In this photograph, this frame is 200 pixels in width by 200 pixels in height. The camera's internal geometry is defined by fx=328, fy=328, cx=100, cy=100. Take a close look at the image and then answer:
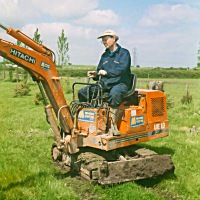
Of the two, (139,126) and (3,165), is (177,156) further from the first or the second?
(3,165)

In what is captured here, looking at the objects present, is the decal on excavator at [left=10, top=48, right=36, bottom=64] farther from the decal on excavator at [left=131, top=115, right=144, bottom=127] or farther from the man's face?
the decal on excavator at [left=131, top=115, right=144, bottom=127]

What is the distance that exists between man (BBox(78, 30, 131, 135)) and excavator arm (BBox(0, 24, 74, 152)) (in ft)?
2.99

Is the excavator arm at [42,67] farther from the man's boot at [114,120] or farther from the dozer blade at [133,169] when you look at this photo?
the dozer blade at [133,169]

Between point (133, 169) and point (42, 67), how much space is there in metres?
2.55

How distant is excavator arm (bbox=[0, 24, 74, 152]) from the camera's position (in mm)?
5738

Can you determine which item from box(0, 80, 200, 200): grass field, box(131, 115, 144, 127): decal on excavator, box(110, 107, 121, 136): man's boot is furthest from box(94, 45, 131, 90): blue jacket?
box(0, 80, 200, 200): grass field

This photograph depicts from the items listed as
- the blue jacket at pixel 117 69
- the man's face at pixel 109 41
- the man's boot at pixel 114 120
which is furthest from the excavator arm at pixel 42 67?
the man's face at pixel 109 41

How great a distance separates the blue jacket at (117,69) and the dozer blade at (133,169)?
157 cm

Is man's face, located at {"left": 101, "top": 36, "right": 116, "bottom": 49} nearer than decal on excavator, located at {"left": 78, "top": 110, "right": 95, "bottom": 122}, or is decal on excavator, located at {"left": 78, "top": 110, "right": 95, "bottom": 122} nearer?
decal on excavator, located at {"left": 78, "top": 110, "right": 95, "bottom": 122}

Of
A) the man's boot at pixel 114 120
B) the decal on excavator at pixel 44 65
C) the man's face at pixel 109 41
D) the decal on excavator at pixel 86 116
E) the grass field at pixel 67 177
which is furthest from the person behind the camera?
the man's face at pixel 109 41

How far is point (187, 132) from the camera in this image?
425 inches

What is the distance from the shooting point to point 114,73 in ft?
21.6

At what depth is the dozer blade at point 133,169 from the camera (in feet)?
19.4

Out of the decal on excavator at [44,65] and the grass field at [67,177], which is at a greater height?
the decal on excavator at [44,65]
